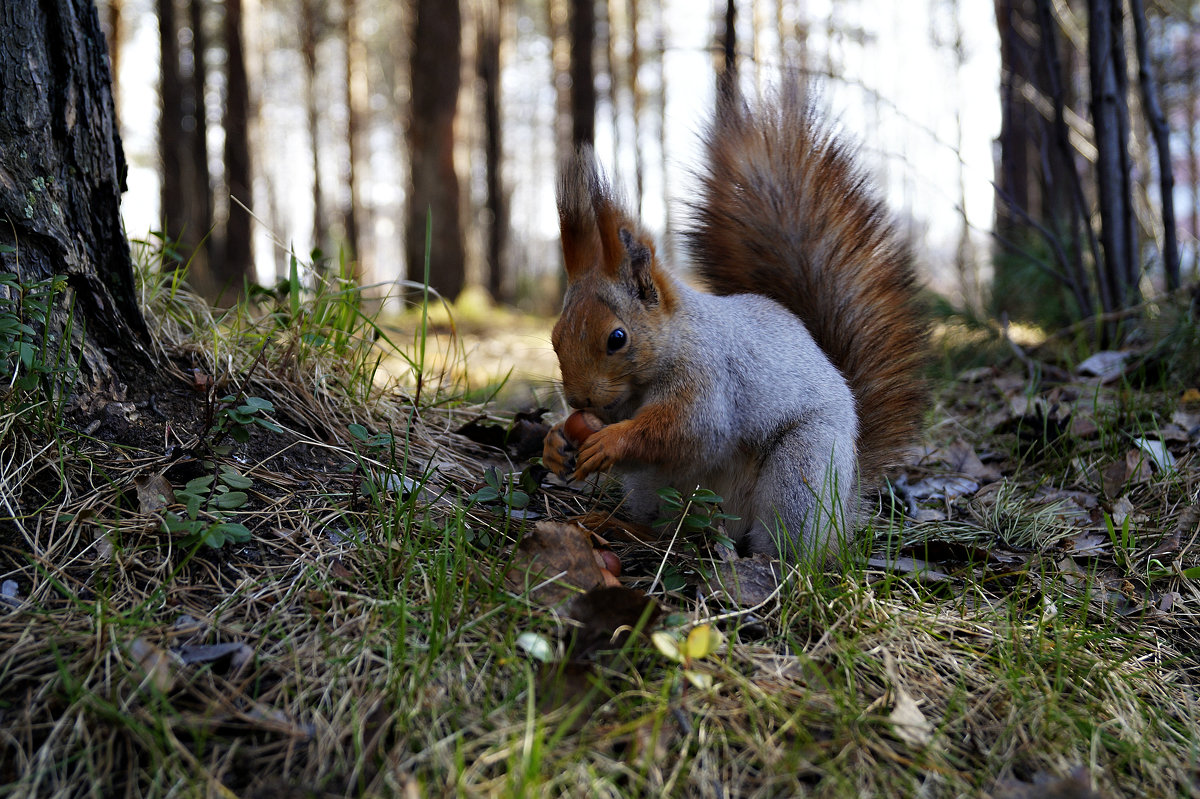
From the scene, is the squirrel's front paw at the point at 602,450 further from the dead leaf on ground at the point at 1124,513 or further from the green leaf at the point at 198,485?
the dead leaf on ground at the point at 1124,513

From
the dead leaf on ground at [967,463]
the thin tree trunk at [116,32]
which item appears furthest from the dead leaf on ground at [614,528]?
the thin tree trunk at [116,32]

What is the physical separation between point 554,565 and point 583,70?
28.8 ft

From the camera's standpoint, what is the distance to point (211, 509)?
57.1 inches

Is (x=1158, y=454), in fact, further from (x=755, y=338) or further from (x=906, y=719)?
(x=906, y=719)

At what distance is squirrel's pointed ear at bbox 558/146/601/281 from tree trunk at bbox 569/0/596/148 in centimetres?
753

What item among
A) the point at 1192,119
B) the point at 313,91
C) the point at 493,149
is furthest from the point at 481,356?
the point at 1192,119

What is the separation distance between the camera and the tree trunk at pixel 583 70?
9172 millimetres

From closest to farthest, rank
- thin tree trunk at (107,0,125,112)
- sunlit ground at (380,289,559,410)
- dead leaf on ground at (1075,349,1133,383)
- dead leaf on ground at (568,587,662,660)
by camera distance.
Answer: dead leaf on ground at (568,587,662,660), sunlit ground at (380,289,559,410), dead leaf on ground at (1075,349,1133,383), thin tree trunk at (107,0,125,112)

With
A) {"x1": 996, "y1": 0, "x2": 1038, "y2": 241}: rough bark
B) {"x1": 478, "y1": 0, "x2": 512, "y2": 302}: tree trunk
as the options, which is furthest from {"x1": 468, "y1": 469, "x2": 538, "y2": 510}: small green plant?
{"x1": 478, "y1": 0, "x2": 512, "y2": 302}: tree trunk

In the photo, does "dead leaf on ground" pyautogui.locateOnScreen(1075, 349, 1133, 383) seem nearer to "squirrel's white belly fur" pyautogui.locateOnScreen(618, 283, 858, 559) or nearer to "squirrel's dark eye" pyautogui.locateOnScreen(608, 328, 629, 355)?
"squirrel's white belly fur" pyautogui.locateOnScreen(618, 283, 858, 559)

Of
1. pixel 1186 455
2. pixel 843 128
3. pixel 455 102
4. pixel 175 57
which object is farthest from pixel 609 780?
pixel 175 57

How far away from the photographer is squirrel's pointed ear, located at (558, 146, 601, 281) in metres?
1.70

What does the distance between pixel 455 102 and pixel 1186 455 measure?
7.32 meters

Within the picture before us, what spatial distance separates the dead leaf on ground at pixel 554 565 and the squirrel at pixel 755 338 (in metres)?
0.17
